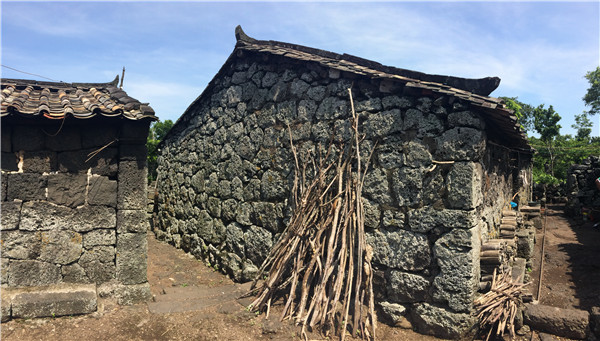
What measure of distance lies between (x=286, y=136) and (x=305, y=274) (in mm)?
2106

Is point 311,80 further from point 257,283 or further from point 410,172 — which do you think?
point 257,283

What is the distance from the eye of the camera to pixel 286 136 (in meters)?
6.07

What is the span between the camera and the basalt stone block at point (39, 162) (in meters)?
4.48

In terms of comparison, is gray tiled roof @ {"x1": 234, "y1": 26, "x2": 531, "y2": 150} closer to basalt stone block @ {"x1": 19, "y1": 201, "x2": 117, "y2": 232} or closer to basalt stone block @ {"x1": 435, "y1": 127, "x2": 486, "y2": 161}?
basalt stone block @ {"x1": 435, "y1": 127, "x2": 486, "y2": 161}

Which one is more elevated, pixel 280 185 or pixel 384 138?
pixel 384 138

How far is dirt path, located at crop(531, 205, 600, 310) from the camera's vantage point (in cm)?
611

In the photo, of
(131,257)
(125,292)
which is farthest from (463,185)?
(125,292)

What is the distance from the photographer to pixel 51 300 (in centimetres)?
436

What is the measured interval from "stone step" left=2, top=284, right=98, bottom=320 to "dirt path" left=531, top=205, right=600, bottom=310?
6162mm

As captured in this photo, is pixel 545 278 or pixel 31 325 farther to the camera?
pixel 545 278

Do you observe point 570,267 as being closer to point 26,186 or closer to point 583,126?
point 26,186

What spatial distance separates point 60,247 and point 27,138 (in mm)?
1269

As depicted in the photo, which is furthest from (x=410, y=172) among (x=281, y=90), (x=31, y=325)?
(x=31, y=325)

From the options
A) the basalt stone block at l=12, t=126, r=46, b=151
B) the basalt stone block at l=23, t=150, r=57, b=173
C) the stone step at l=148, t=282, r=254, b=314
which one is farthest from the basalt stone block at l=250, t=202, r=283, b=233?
the basalt stone block at l=12, t=126, r=46, b=151
